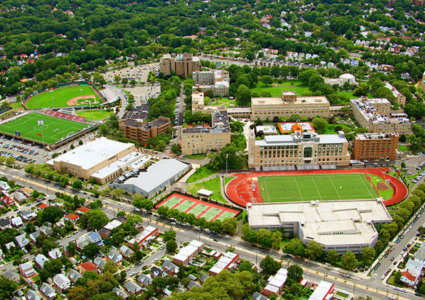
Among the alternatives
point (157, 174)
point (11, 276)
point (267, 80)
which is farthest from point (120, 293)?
point (267, 80)

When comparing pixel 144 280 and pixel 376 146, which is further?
pixel 376 146

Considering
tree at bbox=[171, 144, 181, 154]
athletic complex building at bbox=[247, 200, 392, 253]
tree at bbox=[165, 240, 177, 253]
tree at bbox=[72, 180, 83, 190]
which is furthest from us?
tree at bbox=[171, 144, 181, 154]

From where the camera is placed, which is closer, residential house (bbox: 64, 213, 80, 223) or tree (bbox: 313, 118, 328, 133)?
residential house (bbox: 64, 213, 80, 223)

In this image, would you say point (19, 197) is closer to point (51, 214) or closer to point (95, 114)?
point (51, 214)

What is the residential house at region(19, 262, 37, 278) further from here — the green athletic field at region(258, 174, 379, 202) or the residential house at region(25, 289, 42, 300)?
the green athletic field at region(258, 174, 379, 202)

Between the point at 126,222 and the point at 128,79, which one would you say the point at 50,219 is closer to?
the point at 126,222

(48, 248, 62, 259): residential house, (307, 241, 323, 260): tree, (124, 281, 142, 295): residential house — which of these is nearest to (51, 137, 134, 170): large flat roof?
(48, 248, 62, 259): residential house

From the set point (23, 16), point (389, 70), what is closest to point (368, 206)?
point (389, 70)
